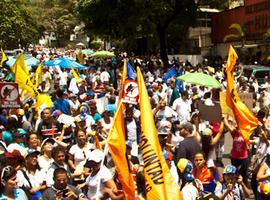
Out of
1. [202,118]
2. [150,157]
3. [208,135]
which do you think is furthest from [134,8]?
[150,157]

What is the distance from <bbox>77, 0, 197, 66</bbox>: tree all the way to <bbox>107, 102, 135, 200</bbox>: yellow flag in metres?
27.2

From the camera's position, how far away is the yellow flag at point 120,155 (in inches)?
231

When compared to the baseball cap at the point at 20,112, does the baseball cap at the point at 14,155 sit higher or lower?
higher

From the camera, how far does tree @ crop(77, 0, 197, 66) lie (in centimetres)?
3319

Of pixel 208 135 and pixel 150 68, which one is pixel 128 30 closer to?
pixel 150 68

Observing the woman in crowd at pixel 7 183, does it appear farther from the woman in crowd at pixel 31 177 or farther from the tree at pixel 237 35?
the tree at pixel 237 35

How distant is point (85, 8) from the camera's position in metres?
36.8

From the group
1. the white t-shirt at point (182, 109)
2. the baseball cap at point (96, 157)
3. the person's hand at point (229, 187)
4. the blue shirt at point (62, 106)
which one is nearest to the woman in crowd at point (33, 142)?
the baseball cap at point (96, 157)

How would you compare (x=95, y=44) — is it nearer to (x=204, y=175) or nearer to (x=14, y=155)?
(x=204, y=175)

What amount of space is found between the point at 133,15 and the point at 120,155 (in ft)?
93.3

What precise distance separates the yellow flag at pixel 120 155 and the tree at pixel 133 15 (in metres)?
27.2

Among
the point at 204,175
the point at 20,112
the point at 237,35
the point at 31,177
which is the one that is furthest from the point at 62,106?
the point at 237,35

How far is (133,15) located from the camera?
3394 centimetres

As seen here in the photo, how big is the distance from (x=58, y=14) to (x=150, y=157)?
102 m
